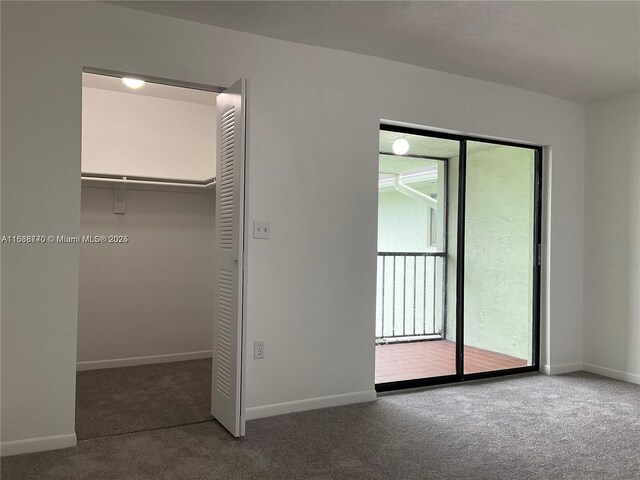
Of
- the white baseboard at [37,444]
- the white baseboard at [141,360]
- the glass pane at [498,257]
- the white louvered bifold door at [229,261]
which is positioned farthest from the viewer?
the white baseboard at [141,360]

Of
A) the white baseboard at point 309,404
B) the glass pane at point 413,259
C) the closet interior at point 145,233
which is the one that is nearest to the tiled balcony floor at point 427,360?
the glass pane at point 413,259

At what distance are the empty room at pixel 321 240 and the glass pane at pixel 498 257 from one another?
0.07 feet

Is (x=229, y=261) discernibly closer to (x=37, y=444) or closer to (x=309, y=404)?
(x=309, y=404)

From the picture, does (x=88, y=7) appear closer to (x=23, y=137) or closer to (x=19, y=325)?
(x=23, y=137)

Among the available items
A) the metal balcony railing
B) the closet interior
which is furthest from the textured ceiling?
the closet interior

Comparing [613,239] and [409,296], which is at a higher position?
[613,239]

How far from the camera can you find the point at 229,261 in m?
2.97

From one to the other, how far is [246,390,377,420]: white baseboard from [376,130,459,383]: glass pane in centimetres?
27

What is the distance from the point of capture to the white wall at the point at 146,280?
4.43 m

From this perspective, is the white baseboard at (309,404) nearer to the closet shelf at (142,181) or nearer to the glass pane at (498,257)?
the glass pane at (498,257)

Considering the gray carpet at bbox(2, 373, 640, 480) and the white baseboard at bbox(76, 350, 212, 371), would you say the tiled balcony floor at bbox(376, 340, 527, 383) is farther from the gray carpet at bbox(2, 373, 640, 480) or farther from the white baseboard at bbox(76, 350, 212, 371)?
the white baseboard at bbox(76, 350, 212, 371)

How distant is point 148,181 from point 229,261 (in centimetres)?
191

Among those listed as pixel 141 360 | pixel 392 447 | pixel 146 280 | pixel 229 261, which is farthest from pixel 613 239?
pixel 141 360

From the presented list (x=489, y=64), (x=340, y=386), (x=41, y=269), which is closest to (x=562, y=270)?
(x=489, y=64)
